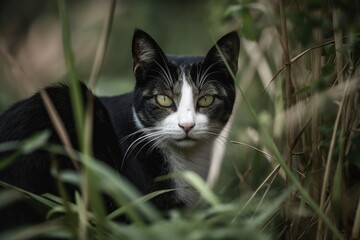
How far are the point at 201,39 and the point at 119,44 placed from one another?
2.15ft

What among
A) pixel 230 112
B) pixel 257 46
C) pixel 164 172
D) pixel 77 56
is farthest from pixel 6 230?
pixel 77 56

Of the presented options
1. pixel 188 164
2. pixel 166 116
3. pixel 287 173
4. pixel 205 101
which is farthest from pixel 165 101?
pixel 287 173

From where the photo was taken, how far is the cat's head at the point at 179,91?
252cm

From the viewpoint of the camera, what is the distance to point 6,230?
1873 mm

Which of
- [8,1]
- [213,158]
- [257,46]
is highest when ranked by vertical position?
[8,1]

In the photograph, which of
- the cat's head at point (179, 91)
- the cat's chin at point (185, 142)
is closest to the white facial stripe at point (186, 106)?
the cat's head at point (179, 91)

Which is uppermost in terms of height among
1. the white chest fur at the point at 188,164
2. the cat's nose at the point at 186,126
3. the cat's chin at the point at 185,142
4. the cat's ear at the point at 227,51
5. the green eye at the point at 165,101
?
the cat's ear at the point at 227,51

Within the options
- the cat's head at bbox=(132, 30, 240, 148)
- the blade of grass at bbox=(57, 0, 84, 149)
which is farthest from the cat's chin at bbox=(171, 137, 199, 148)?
the blade of grass at bbox=(57, 0, 84, 149)

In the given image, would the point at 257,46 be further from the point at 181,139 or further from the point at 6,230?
the point at 6,230

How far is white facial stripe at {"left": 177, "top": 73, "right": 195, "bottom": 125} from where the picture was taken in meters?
2.46

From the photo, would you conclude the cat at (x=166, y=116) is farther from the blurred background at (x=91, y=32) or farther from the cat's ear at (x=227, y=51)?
the blurred background at (x=91, y=32)

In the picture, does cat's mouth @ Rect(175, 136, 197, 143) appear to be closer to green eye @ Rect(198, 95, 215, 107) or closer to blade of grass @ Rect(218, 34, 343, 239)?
green eye @ Rect(198, 95, 215, 107)

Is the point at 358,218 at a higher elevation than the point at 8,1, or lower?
lower

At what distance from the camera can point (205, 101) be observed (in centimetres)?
262
